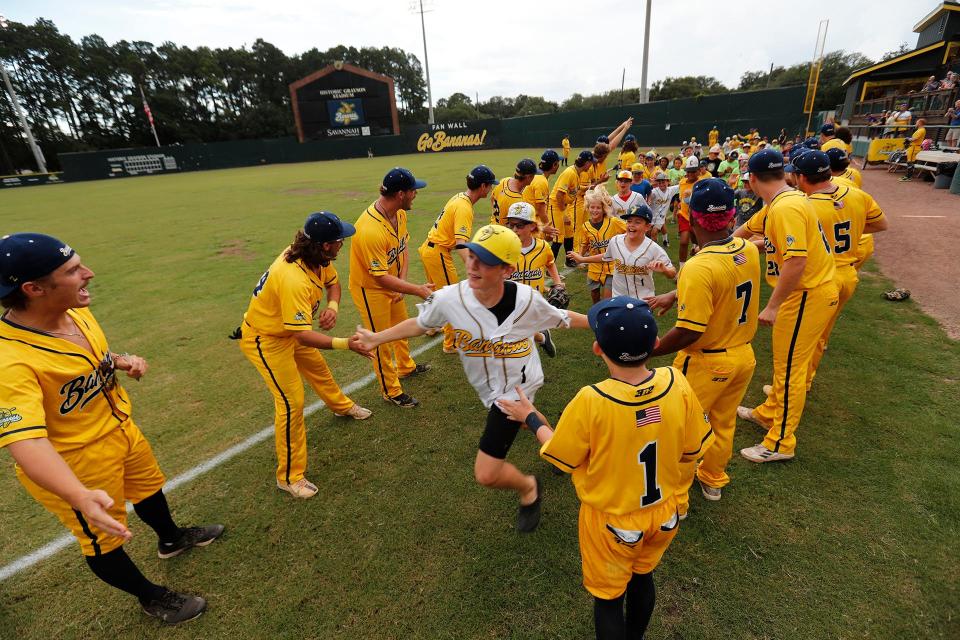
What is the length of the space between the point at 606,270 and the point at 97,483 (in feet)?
20.4

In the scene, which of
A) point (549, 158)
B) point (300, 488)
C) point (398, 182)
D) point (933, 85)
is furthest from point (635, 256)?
point (933, 85)

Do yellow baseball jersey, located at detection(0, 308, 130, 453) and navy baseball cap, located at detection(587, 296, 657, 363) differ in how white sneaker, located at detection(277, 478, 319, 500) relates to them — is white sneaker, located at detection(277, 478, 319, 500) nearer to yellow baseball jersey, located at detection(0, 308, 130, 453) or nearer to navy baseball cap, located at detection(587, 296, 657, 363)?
yellow baseball jersey, located at detection(0, 308, 130, 453)

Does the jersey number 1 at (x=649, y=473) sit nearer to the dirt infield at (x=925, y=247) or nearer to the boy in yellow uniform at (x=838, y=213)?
the boy in yellow uniform at (x=838, y=213)

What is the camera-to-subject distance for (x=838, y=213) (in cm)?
460

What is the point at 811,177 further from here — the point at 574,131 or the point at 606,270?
the point at 574,131

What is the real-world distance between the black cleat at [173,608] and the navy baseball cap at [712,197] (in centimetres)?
450

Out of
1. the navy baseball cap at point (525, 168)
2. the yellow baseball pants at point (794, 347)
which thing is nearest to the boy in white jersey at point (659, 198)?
the navy baseball cap at point (525, 168)

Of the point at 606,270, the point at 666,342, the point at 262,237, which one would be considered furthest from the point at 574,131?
the point at 666,342

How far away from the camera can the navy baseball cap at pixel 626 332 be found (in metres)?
2.04

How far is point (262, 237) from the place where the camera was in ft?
47.7

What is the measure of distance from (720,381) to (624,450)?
5.48ft

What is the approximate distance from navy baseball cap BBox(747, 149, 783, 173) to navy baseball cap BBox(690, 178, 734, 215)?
3.65ft

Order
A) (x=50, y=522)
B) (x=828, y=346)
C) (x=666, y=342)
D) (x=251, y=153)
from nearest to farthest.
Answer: (x=666, y=342), (x=50, y=522), (x=828, y=346), (x=251, y=153)

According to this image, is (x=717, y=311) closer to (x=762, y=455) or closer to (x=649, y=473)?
(x=649, y=473)
